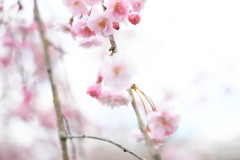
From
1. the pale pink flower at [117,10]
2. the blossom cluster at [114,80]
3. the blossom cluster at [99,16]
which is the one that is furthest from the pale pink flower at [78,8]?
the blossom cluster at [114,80]

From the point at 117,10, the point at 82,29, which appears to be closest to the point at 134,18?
the point at 117,10

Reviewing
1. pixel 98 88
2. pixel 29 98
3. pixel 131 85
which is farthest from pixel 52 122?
pixel 131 85

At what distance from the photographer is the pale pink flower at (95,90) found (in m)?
0.92

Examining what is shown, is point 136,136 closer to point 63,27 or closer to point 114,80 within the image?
point 114,80

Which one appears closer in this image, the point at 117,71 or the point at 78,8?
the point at 117,71

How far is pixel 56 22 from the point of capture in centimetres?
117

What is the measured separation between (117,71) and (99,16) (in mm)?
195

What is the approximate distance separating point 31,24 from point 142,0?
1655 mm

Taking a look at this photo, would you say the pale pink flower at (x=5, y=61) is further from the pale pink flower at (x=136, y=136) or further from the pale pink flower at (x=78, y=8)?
the pale pink flower at (x=136, y=136)

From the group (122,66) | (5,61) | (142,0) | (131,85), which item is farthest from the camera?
(5,61)

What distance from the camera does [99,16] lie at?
2.98 feet

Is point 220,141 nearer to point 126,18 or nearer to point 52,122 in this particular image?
point 52,122

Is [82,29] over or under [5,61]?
under

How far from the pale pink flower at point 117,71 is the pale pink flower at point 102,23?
0.12 meters
